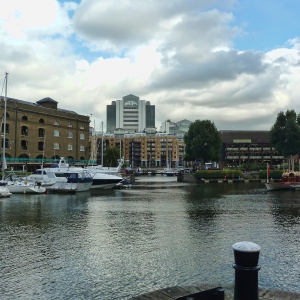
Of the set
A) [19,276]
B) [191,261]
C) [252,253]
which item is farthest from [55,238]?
[252,253]

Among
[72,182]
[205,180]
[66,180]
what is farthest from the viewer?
[205,180]

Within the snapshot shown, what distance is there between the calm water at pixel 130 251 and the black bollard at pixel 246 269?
20.3 ft

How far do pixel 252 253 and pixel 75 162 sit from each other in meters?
84.0

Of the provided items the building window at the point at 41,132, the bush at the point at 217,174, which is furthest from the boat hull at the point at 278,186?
the building window at the point at 41,132

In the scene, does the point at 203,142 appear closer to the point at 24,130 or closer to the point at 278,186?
the point at 278,186

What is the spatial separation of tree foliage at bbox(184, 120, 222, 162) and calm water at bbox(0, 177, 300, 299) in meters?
82.8

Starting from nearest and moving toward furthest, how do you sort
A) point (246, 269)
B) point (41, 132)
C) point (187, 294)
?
point (246, 269), point (187, 294), point (41, 132)

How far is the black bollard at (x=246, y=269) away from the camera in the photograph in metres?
5.44

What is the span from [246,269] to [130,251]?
11703 mm

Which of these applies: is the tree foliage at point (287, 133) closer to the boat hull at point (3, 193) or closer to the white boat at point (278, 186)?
the white boat at point (278, 186)

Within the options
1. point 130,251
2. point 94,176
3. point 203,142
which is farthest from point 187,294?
point 203,142

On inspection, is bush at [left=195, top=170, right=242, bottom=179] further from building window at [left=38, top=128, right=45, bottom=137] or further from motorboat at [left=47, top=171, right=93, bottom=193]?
motorboat at [left=47, top=171, right=93, bottom=193]

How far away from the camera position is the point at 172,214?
29.2m

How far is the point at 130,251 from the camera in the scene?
16641 millimetres
